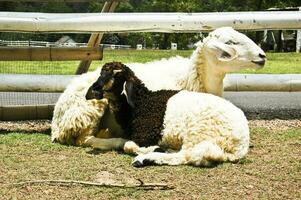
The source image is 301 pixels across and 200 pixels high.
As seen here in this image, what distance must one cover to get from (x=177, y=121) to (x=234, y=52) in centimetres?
122

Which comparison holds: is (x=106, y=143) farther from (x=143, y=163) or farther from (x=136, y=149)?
(x=143, y=163)

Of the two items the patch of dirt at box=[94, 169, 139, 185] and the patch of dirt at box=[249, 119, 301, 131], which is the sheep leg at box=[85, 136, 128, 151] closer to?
the patch of dirt at box=[94, 169, 139, 185]

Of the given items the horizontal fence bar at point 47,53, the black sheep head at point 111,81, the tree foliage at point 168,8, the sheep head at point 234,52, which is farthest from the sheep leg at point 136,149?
the tree foliage at point 168,8

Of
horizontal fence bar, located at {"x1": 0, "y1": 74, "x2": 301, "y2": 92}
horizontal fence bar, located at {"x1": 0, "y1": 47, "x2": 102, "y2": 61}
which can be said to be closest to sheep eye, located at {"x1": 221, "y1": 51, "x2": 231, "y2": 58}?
horizontal fence bar, located at {"x1": 0, "y1": 74, "x2": 301, "y2": 92}

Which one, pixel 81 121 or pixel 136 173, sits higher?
pixel 81 121

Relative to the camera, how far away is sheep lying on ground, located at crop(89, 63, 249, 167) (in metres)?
5.36

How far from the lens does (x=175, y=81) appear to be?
698 cm

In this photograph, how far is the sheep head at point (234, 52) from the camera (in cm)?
630

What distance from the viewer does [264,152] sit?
6207 mm

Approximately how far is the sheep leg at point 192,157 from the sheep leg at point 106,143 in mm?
805

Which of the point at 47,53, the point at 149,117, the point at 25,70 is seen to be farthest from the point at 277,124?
the point at 25,70

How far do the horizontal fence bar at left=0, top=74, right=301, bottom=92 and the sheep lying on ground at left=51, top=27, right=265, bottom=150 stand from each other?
4.88 feet

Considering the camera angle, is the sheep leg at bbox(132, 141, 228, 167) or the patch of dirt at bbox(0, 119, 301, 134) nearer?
the sheep leg at bbox(132, 141, 228, 167)

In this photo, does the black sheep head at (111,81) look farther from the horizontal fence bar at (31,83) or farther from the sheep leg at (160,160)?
the horizontal fence bar at (31,83)
